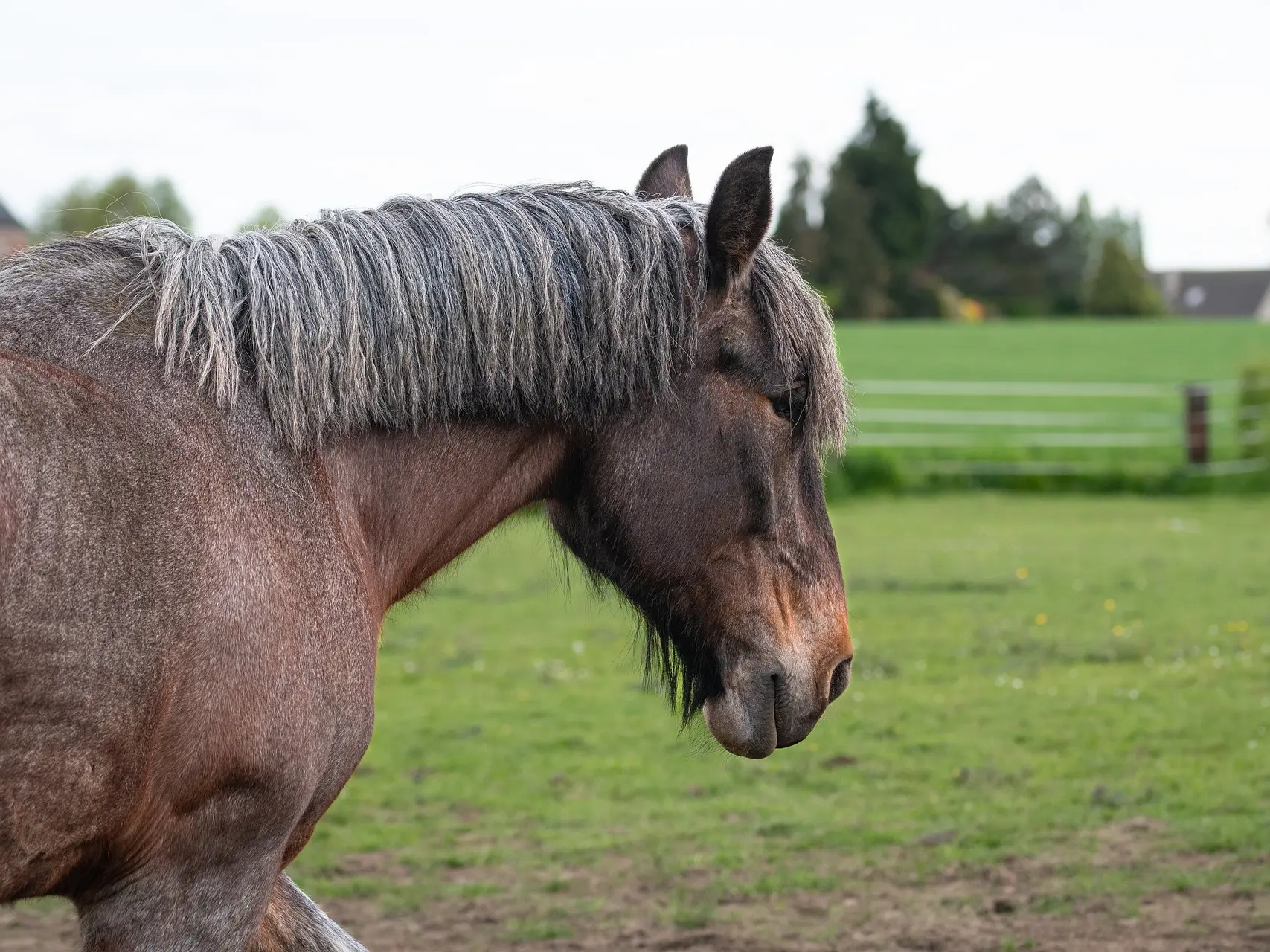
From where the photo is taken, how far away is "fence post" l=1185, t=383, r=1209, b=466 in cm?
2133

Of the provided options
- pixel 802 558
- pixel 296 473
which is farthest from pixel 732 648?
pixel 296 473

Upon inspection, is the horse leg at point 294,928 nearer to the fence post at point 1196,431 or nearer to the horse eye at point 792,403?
the horse eye at point 792,403

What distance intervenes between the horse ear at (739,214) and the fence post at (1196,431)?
65.9ft

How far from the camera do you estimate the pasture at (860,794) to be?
16.6ft

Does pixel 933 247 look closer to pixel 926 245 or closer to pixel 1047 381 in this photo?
pixel 926 245

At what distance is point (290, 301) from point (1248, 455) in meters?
21.2

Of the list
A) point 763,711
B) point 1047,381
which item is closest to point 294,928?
point 763,711

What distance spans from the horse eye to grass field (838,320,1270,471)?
222 centimetres

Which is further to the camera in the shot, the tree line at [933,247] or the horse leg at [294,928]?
the tree line at [933,247]

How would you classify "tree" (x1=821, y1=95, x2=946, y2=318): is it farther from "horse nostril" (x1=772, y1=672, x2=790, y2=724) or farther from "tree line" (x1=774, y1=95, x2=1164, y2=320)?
"horse nostril" (x1=772, y1=672, x2=790, y2=724)

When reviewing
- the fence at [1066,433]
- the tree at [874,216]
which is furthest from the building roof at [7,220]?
the fence at [1066,433]

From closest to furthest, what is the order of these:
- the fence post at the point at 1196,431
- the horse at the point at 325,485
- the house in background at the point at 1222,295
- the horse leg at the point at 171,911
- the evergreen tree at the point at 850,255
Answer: the horse at the point at 325,485, the horse leg at the point at 171,911, the fence post at the point at 1196,431, the evergreen tree at the point at 850,255, the house in background at the point at 1222,295

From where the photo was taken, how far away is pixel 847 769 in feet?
23.2

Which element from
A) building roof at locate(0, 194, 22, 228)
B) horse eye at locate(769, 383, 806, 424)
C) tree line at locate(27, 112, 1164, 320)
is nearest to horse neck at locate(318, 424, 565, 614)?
horse eye at locate(769, 383, 806, 424)
